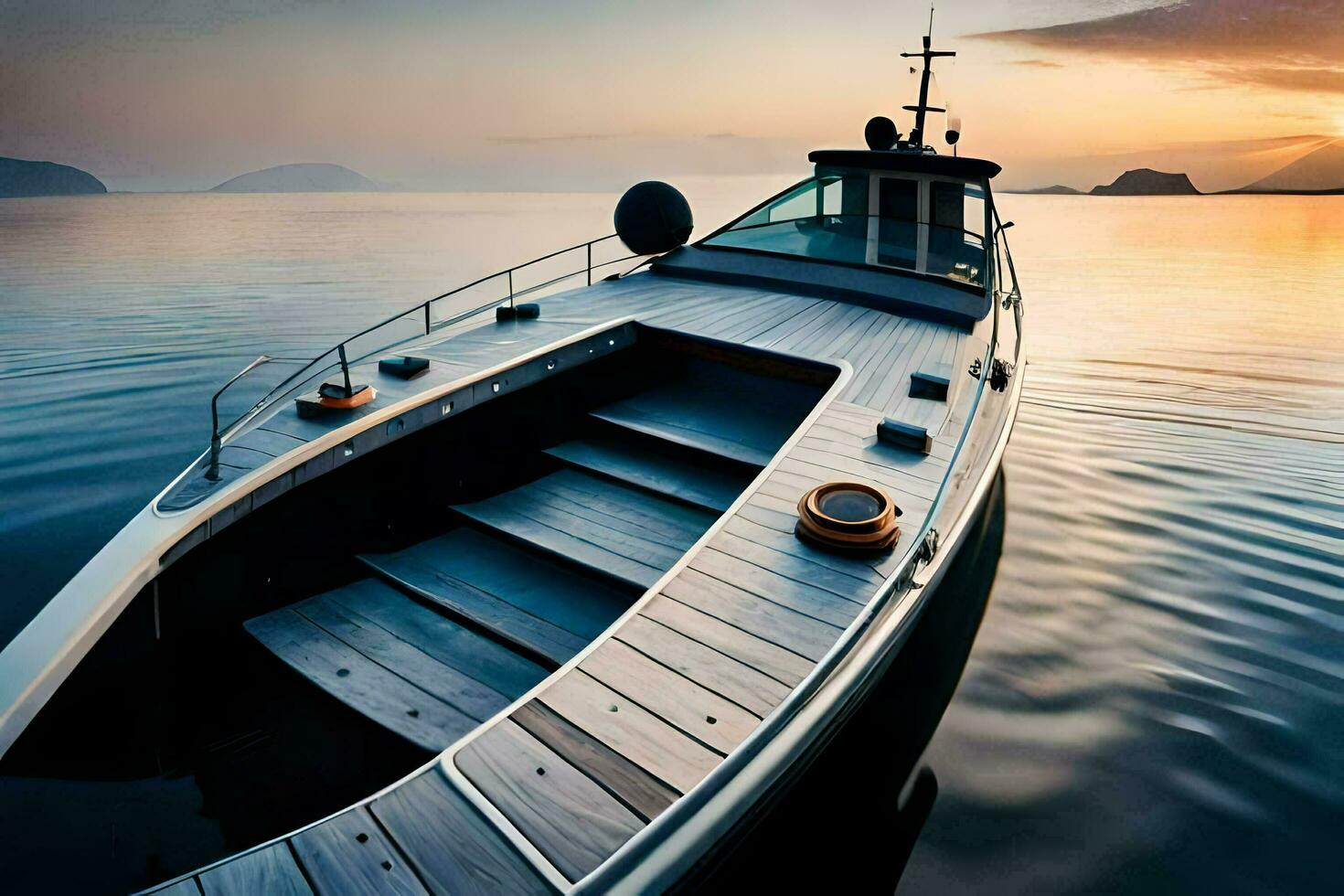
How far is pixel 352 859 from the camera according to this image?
1.99 metres

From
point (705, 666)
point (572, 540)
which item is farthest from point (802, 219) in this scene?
point (705, 666)

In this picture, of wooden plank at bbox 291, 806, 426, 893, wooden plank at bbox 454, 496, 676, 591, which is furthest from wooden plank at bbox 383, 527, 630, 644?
wooden plank at bbox 291, 806, 426, 893

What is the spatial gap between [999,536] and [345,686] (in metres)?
5.73

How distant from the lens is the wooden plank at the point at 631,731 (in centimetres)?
226

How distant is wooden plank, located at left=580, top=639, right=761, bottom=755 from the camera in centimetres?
240

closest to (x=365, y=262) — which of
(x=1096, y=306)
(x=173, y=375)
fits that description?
(x=173, y=375)

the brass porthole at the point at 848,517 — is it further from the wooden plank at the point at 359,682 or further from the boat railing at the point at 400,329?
the boat railing at the point at 400,329

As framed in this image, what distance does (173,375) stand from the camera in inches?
456

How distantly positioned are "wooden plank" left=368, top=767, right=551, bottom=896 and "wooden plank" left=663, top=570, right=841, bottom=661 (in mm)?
1168

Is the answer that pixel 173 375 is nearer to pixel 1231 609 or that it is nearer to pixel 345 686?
pixel 345 686

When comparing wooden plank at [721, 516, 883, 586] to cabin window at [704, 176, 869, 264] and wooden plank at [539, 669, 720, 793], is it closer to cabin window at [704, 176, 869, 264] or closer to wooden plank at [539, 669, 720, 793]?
wooden plank at [539, 669, 720, 793]

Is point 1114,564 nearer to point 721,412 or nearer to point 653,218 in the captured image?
point 721,412

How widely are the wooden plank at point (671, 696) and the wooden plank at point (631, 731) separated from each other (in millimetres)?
33

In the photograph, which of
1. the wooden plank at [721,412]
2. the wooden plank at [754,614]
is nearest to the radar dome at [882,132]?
the wooden plank at [721,412]
